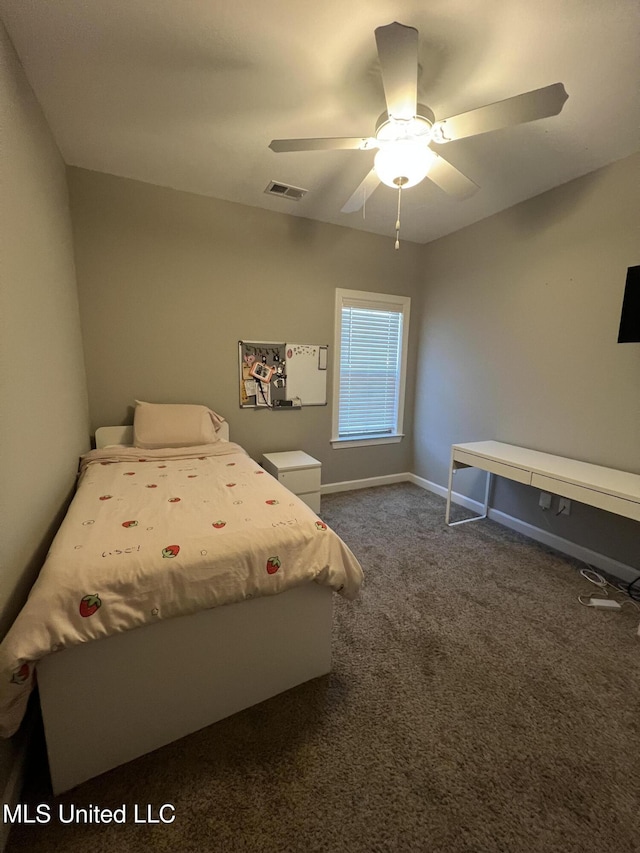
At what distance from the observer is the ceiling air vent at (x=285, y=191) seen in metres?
2.55

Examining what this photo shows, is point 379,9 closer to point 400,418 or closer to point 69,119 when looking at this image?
point 69,119

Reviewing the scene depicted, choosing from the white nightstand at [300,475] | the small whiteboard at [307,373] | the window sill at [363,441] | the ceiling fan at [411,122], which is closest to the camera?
the ceiling fan at [411,122]

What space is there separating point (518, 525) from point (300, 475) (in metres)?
1.87

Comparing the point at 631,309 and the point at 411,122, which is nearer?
the point at 411,122

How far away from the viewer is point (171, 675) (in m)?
1.22

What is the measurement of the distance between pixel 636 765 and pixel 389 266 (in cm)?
375

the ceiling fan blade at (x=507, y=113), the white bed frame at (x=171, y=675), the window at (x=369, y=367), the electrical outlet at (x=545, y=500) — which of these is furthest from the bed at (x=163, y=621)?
the window at (x=369, y=367)

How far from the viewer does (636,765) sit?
121 centimetres

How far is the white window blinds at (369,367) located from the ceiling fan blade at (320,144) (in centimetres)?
183

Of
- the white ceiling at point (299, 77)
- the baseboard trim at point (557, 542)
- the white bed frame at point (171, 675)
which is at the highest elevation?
the white ceiling at point (299, 77)

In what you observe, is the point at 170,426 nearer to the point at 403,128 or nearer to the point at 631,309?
the point at 403,128

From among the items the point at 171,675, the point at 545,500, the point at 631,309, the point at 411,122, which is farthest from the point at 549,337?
the point at 171,675

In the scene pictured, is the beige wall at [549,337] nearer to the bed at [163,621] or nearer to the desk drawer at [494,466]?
the desk drawer at [494,466]

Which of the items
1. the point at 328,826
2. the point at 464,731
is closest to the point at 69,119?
the point at 328,826
